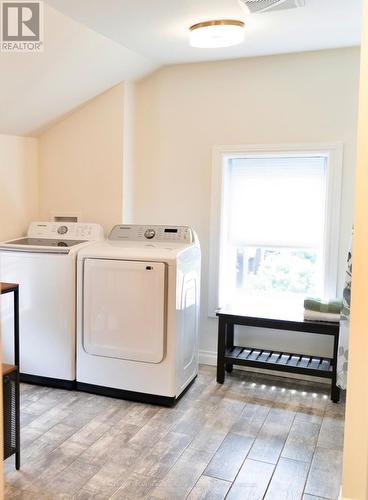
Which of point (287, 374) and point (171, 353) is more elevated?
point (171, 353)

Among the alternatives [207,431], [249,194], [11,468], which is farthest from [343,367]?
[11,468]

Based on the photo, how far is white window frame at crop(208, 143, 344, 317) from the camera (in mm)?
3393

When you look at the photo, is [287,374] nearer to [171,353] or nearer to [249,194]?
[171,353]

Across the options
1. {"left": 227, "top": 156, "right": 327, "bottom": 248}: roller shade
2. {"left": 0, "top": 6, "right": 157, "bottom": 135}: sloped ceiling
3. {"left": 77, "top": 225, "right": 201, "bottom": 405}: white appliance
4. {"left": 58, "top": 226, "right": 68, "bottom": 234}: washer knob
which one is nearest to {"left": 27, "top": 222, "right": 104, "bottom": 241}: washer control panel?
{"left": 58, "top": 226, "right": 68, "bottom": 234}: washer knob

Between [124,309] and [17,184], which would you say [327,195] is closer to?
[124,309]

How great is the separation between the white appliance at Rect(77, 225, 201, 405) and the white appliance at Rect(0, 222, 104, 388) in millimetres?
79

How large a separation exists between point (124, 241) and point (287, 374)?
1.62m

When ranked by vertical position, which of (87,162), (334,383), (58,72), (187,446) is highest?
(58,72)

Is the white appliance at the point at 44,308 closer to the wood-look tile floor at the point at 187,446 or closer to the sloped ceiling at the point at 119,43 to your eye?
the wood-look tile floor at the point at 187,446

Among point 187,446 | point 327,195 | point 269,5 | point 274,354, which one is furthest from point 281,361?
point 269,5

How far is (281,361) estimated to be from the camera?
136 inches

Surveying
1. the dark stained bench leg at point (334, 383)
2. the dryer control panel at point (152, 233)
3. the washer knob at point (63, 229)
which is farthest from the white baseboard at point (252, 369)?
the washer knob at point (63, 229)

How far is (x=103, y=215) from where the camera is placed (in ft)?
12.6

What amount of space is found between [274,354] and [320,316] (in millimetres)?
596
